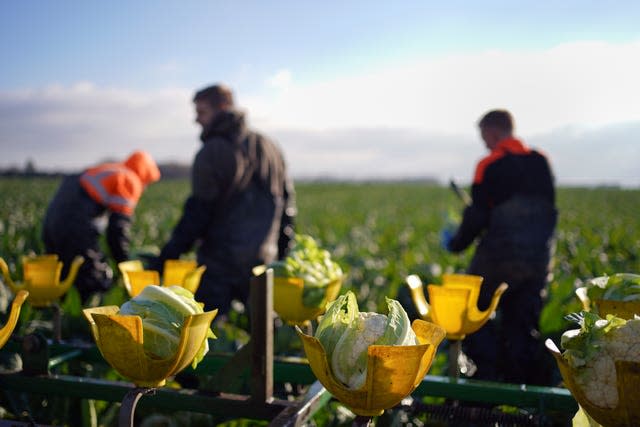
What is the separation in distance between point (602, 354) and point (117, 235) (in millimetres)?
3799

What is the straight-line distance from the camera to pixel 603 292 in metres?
1.70

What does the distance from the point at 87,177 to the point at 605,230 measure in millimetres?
11199

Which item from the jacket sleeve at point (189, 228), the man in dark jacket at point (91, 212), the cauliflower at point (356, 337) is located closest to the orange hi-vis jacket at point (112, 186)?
the man in dark jacket at point (91, 212)

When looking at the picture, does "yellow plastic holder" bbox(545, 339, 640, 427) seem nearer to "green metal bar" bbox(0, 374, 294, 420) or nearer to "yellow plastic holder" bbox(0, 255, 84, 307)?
"green metal bar" bbox(0, 374, 294, 420)

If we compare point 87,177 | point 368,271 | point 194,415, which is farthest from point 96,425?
point 368,271

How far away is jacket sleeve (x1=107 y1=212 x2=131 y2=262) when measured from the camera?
13.9 ft

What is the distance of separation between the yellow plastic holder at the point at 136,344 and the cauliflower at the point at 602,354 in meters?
0.82

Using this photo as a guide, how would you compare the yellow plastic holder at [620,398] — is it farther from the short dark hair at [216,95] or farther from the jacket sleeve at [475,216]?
the short dark hair at [216,95]

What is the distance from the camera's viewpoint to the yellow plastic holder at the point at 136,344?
1.23 meters

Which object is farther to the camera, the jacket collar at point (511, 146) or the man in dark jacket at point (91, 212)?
the man in dark jacket at point (91, 212)

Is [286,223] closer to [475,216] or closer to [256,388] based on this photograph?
[475,216]

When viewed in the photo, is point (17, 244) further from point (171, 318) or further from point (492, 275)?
point (171, 318)

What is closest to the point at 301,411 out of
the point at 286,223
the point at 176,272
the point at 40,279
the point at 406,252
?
the point at 176,272

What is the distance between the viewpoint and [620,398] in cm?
107
